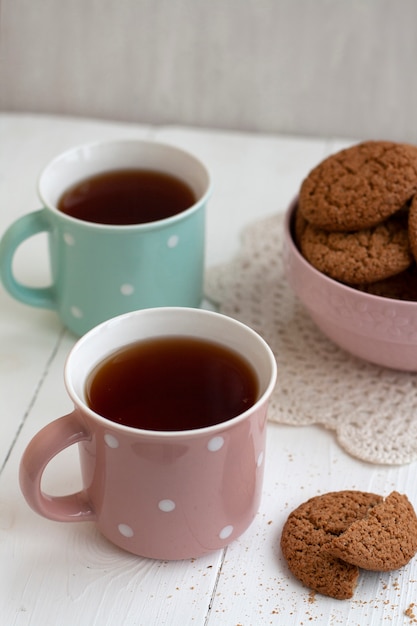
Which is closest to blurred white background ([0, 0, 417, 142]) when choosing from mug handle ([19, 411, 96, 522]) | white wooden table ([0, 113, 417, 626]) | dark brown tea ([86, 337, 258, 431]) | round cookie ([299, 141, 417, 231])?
white wooden table ([0, 113, 417, 626])

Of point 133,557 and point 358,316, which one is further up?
point 358,316

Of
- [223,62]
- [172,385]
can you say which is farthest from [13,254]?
[223,62]

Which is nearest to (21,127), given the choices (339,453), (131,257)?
(131,257)

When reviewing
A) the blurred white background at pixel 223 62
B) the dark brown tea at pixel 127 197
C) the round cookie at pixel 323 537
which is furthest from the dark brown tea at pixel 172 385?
the blurred white background at pixel 223 62

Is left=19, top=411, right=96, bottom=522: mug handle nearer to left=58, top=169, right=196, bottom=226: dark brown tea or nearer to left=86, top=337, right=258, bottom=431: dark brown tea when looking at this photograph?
left=86, top=337, right=258, bottom=431: dark brown tea

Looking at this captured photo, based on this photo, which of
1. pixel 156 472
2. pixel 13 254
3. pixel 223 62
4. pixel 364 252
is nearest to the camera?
pixel 156 472

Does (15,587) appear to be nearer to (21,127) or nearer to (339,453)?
(339,453)

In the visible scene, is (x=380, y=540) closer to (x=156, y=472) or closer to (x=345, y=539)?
(x=345, y=539)

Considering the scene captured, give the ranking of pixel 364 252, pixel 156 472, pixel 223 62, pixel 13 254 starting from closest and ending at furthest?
pixel 156 472
pixel 364 252
pixel 13 254
pixel 223 62
